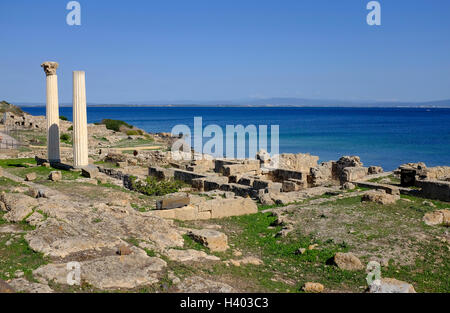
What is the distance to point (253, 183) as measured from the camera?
16703mm

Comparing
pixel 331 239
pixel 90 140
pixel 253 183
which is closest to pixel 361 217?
pixel 331 239

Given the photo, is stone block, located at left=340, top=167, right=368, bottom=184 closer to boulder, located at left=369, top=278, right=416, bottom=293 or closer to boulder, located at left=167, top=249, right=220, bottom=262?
boulder, located at left=167, top=249, right=220, bottom=262

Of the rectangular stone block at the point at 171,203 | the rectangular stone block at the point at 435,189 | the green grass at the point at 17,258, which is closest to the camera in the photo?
the green grass at the point at 17,258

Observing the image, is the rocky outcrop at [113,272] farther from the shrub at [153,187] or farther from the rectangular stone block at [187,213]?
the shrub at [153,187]

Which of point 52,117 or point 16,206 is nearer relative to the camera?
point 16,206

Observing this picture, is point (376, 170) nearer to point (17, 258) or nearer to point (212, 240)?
point (212, 240)

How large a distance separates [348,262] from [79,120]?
16286 millimetres

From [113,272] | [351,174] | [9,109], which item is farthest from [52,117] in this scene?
[9,109]

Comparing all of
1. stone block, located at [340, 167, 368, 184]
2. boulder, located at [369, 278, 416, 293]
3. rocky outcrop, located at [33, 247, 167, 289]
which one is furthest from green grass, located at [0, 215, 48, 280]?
stone block, located at [340, 167, 368, 184]

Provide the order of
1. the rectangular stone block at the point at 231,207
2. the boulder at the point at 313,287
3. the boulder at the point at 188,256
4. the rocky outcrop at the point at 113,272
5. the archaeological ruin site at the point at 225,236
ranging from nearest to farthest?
the rocky outcrop at the point at 113,272 < the archaeological ruin site at the point at 225,236 < the boulder at the point at 313,287 < the boulder at the point at 188,256 < the rectangular stone block at the point at 231,207

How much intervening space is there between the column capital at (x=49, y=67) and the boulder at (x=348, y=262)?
1892 centimetres

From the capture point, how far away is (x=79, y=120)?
20.6m

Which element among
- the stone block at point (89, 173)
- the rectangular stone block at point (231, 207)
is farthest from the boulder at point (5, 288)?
the stone block at point (89, 173)

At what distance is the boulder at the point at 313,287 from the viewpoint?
7.11m
